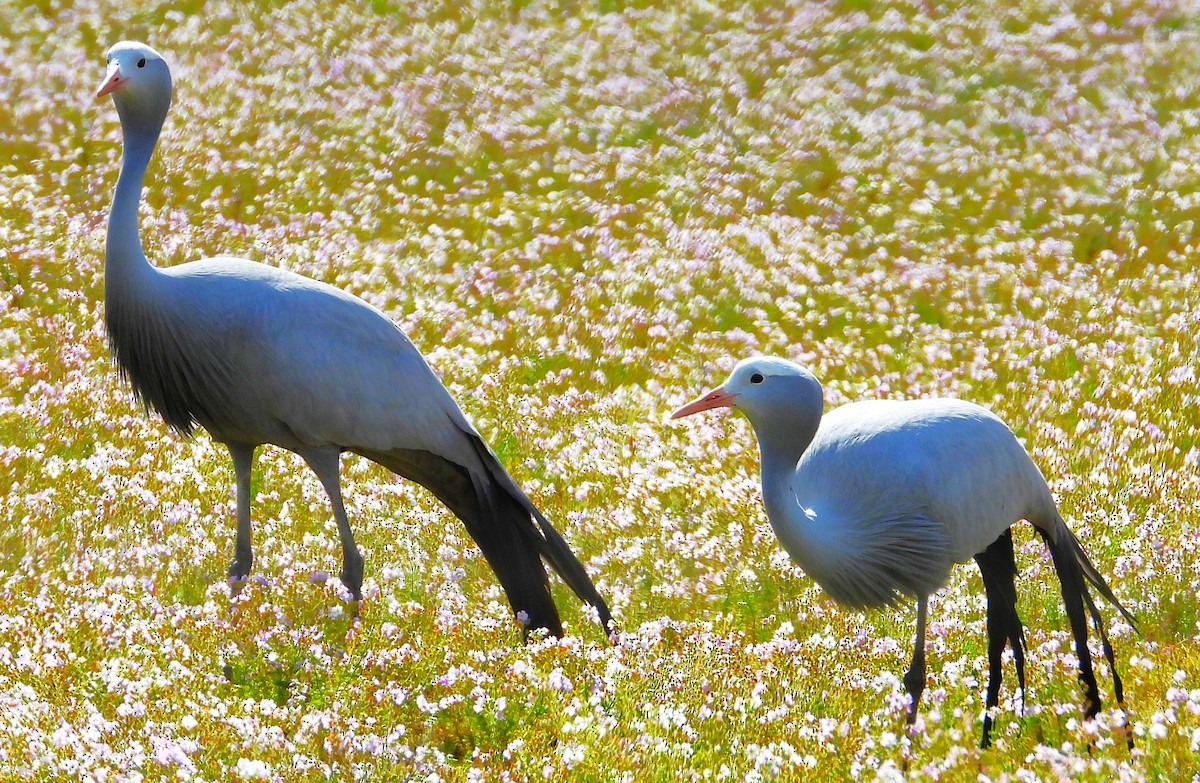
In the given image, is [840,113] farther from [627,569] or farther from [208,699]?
[208,699]

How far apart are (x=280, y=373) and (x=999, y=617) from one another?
383cm

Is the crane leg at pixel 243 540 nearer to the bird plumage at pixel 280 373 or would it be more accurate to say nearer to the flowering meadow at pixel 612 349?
the bird plumage at pixel 280 373

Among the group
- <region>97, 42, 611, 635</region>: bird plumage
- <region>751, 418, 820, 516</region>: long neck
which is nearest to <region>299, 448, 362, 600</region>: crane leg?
<region>97, 42, 611, 635</region>: bird plumage

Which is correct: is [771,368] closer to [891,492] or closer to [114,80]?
[891,492]

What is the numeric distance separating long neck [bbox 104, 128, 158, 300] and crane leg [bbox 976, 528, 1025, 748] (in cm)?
459

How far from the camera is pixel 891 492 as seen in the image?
5.93 meters

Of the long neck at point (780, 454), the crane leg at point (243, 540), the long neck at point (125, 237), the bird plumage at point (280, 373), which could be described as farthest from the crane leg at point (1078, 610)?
the long neck at point (125, 237)

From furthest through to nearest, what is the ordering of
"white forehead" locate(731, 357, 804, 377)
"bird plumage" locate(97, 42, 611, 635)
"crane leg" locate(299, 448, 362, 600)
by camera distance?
1. "crane leg" locate(299, 448, 362, 600)
2. "bird plumage" locate(97, 42, 611, 635)
3. "white forehead" locate(731, 357, 804, 377)

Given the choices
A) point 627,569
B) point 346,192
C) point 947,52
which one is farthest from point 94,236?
point 947,52

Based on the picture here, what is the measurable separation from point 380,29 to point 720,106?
5.09 metres

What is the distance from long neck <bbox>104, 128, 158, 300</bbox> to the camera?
661cm

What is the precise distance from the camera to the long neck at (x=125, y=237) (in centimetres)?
661

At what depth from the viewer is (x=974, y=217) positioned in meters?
14.1

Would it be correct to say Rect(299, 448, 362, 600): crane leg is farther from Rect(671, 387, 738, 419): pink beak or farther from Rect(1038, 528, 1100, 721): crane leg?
Rect(1038, 528, 1100, 721): crane leg
